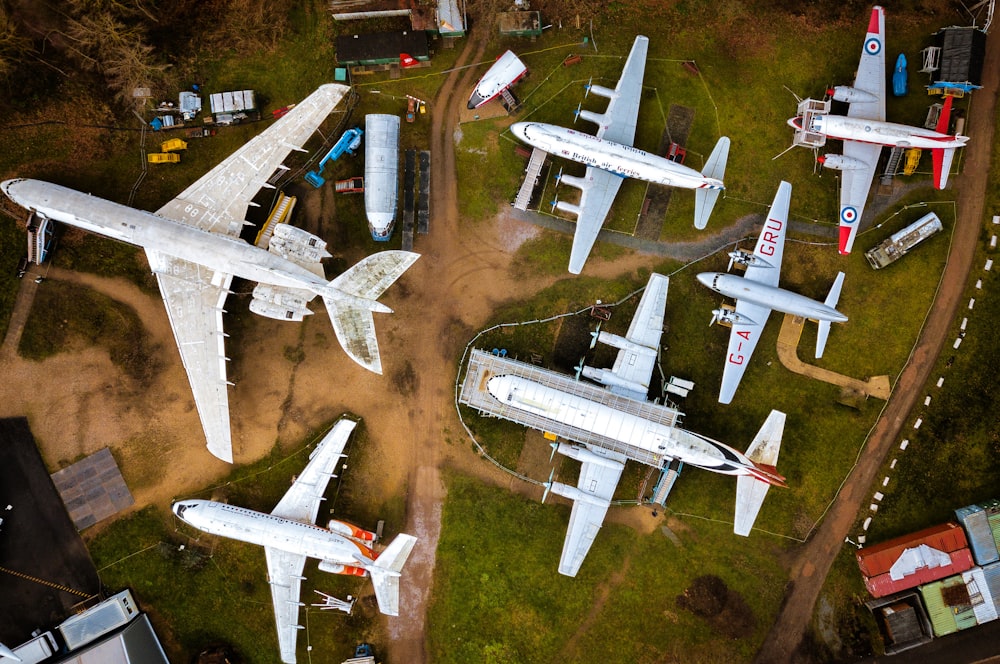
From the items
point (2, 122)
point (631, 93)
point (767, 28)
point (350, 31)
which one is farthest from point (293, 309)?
point (767, 28)

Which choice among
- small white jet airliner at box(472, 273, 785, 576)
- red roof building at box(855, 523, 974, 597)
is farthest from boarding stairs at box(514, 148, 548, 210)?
red roof building at box(855, 523, 974, 597)

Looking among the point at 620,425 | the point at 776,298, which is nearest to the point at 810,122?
the point at 776,298

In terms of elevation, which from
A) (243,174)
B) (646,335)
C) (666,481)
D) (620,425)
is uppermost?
(243,174)

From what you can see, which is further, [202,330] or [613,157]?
[202,330]

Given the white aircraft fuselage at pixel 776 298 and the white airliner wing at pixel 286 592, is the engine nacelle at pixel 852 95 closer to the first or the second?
the white aircraft fuselage at pixel 776 298

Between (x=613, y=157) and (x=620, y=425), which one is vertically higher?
(x=613, y=157)

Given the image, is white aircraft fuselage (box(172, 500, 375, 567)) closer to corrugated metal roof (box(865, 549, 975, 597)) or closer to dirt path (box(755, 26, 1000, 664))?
dirt path (box(755, 26, 1000, 664))

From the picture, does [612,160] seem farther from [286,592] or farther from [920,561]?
[286,592]
